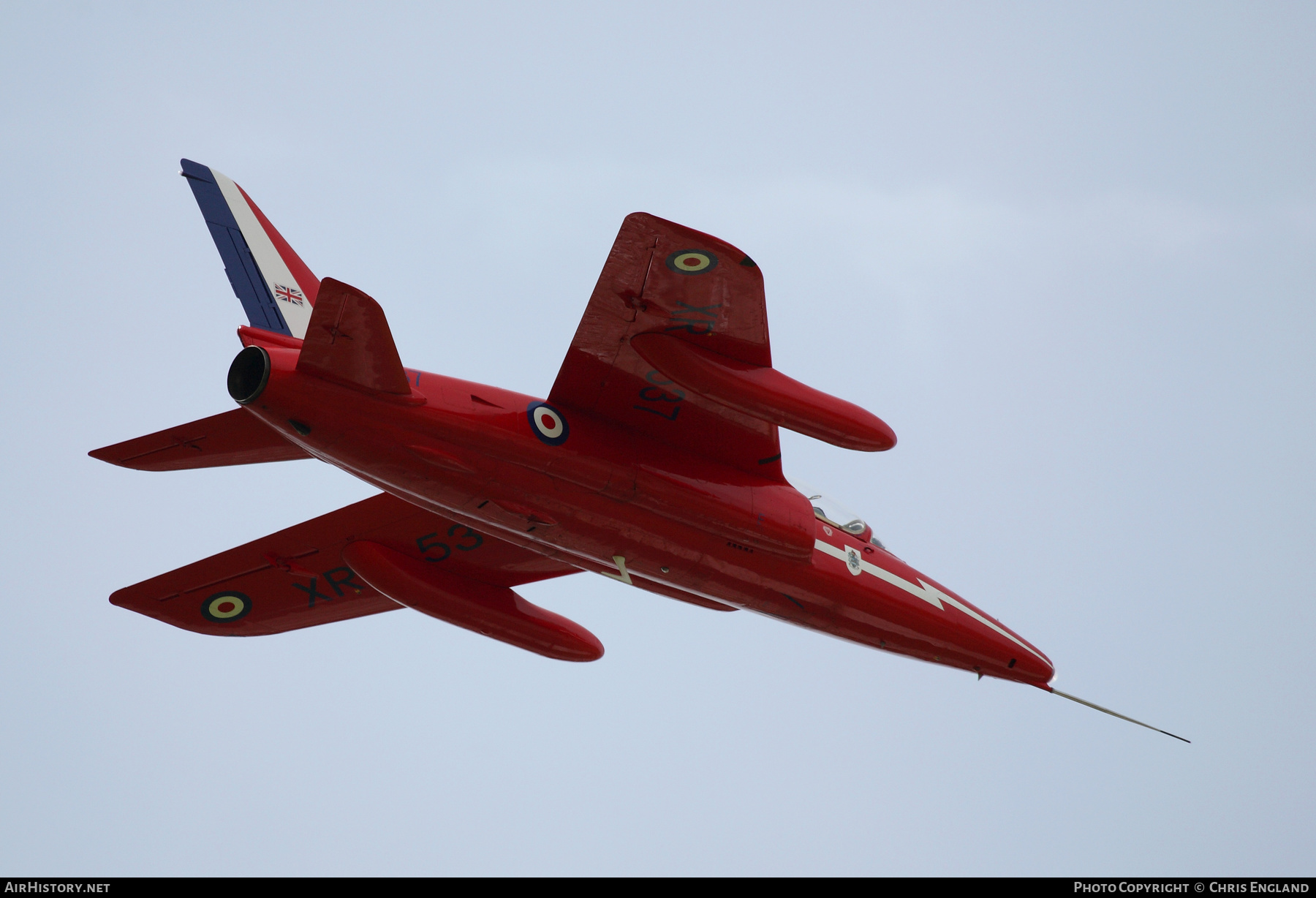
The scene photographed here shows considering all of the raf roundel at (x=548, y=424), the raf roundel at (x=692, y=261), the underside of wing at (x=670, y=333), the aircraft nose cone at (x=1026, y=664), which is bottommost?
the aircraft nose cone at (x=1026, y=664)

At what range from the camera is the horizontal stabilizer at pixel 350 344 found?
1226 centimetres

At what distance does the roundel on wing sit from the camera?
16.9 m

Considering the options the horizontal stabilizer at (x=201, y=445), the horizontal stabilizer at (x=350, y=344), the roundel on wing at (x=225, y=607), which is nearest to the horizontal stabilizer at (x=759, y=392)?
the horizontal stabilizer at (x=350, y=344)

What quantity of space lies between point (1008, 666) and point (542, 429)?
24.6ft

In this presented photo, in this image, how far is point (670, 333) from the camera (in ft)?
43.5

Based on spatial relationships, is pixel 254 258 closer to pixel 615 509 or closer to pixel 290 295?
pixel 290 295

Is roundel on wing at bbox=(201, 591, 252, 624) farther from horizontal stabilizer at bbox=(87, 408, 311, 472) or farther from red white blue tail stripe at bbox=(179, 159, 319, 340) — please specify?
red white blue tail stripe at bbox=(179, 159, 319, 340)

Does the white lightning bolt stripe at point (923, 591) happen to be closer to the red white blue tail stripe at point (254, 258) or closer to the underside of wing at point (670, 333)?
the underside of wing at point (670, 333)

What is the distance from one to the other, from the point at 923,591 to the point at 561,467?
18.7 ft

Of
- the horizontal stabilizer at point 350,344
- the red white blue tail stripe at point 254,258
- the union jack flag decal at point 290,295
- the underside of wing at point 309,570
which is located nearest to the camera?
the horizontal stabilizer at point 350,344

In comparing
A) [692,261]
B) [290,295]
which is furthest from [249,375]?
[692,261]

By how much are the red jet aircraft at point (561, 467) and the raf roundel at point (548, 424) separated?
27 mm

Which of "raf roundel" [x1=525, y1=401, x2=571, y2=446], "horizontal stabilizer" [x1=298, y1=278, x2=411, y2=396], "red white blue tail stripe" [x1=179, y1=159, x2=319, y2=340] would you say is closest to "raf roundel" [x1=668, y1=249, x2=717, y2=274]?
"raf roundel" [x1=525, y1=401, x2=571, y2=446]

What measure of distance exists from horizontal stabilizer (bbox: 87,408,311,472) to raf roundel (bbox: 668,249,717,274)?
4.80 m
